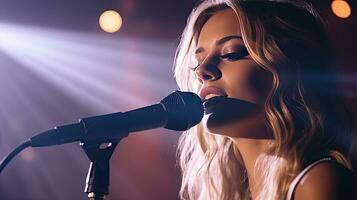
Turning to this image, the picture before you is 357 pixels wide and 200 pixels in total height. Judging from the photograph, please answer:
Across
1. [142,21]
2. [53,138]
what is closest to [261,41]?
[53,138]

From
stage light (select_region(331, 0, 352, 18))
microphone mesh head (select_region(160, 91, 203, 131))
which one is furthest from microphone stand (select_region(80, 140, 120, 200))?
stage light (select_region(331, 0, 352, 18))

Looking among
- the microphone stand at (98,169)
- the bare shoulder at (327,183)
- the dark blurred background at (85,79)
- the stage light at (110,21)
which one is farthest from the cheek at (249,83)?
the stage light at (110,21)

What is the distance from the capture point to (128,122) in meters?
1.15

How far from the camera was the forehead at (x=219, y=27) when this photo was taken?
157cm

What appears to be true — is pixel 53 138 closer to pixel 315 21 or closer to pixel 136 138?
pixel 315 21

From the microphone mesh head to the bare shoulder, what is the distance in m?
0.28

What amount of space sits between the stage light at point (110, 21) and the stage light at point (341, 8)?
1234 millimetres

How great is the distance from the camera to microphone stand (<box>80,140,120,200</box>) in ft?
3.58

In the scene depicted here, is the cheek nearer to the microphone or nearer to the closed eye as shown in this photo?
the closed eye

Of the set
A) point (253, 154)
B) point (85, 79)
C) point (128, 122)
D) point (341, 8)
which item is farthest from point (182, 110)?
point (341, 8)

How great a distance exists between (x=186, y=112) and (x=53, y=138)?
12.2 inches

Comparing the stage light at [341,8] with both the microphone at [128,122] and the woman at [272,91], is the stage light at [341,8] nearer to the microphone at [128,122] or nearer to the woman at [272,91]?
the woman at [272,91]

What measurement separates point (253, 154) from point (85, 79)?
189 centimetres

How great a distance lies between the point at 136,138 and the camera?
11.2ft
